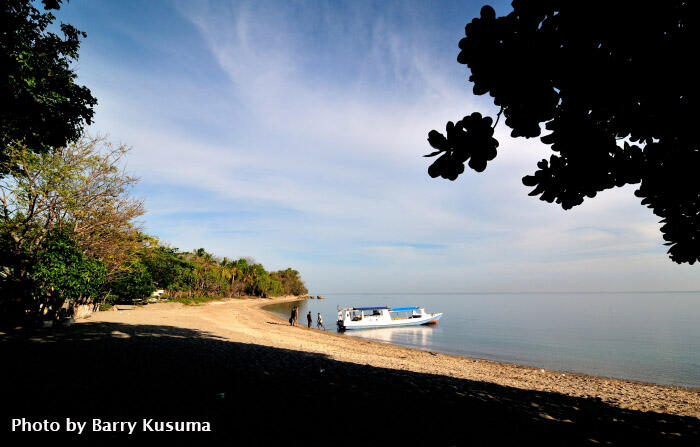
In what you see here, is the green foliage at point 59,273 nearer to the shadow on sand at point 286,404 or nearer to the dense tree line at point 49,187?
the dense tree line at point 49,187

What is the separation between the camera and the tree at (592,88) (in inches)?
103

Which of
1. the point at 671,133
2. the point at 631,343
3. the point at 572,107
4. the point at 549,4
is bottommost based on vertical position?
the point at 631,343

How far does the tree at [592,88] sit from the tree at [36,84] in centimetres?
1141

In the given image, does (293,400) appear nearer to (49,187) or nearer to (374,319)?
(49,187)

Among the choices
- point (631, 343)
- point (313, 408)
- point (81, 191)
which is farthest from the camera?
point (631, 343)

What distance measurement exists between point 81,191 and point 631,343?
51708 millimetres

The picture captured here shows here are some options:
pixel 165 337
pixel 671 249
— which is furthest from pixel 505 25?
pixel 165 337

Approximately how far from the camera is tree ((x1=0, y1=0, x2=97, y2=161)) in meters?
7.94

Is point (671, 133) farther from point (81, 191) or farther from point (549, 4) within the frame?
point (81, 191)

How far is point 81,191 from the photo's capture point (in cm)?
1530

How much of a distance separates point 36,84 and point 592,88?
43.6 ft

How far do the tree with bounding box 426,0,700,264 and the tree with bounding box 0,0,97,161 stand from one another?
11.4 meters

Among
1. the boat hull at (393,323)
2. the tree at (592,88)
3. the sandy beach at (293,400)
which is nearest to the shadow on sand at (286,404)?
the sandy beach at (293,400)

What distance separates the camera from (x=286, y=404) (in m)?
5.64
